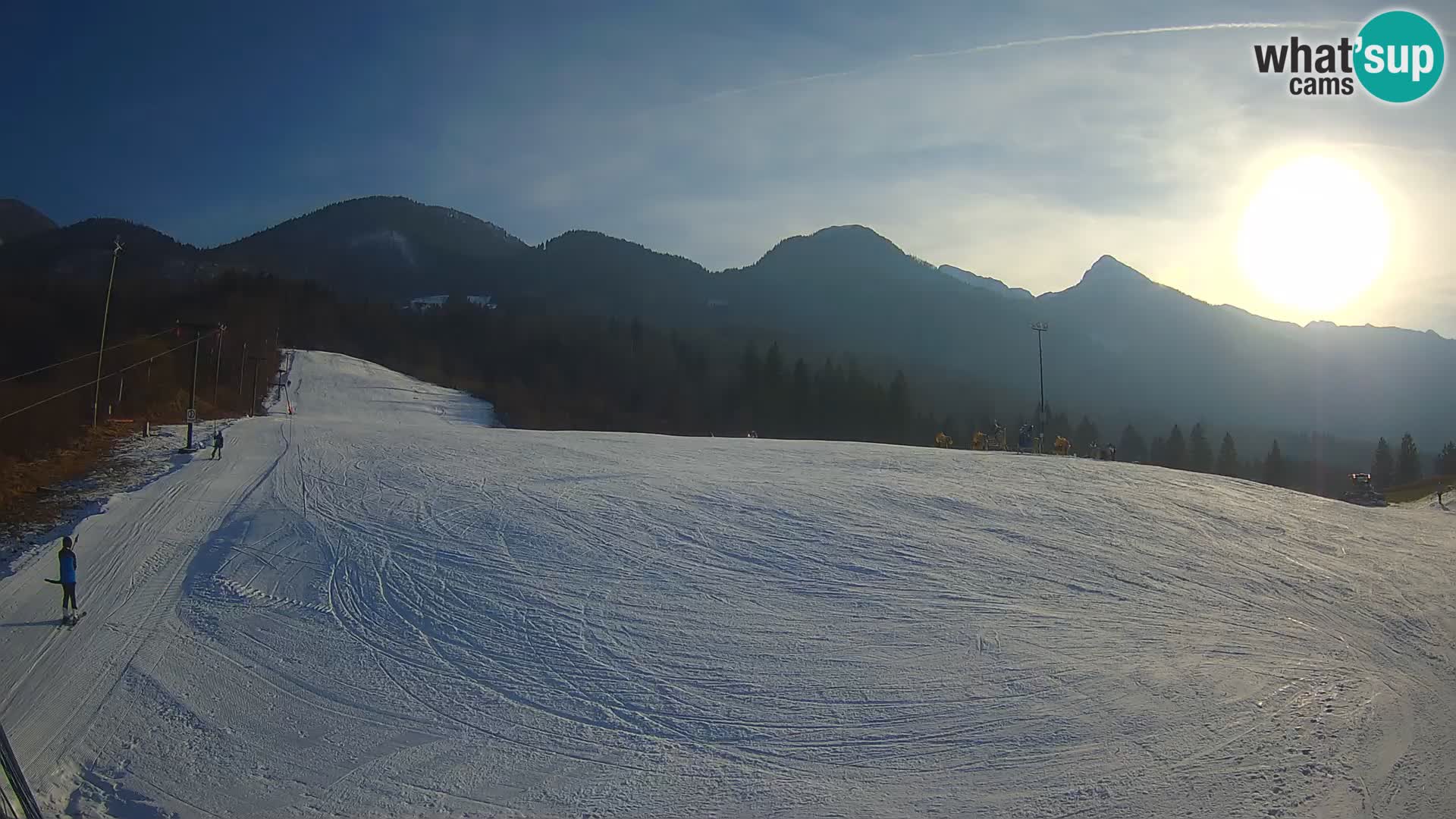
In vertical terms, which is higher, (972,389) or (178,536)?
(972,389)

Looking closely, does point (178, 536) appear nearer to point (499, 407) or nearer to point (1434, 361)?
point (499, 407)

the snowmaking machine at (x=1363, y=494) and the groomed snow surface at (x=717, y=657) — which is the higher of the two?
the snowmaking machine at (x=1363, y=494)

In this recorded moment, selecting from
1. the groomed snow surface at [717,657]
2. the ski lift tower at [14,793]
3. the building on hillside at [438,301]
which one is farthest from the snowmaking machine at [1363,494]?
the building on hillside at [438,301]

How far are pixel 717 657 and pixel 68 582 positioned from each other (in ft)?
32.0

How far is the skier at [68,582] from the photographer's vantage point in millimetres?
11703

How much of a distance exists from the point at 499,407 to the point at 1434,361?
22059 centimetres

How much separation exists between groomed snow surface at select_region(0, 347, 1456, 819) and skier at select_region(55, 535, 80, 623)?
0.26 m

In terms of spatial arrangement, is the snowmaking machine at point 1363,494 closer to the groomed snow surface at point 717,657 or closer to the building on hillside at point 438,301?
the groomed snow surface at point 717,657

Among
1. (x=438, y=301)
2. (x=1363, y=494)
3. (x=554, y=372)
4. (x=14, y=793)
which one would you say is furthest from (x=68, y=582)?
(x=438, y=301)

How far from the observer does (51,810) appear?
7352 mm

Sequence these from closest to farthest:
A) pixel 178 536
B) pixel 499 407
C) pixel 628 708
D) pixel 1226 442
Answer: pixel 628 708
pixel 178 536
pixel 499 407
pixel 1226 442

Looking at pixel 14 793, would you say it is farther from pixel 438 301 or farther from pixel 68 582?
pixel 438 301

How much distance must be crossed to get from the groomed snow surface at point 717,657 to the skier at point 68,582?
260mm

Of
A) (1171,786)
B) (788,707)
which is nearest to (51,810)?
(788,707)
